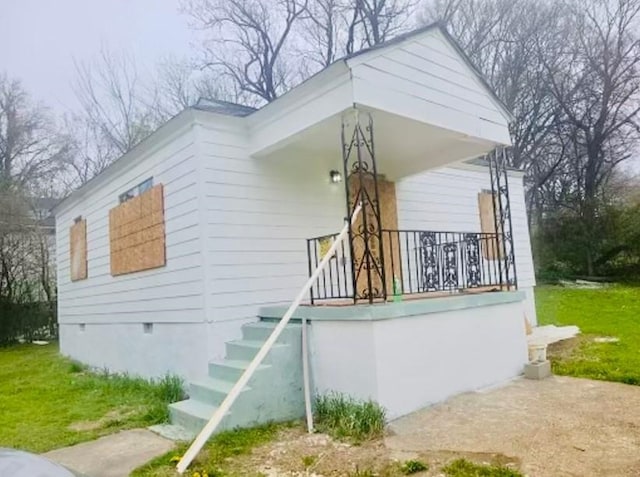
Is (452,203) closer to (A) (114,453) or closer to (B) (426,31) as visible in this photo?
(B) (426,31)

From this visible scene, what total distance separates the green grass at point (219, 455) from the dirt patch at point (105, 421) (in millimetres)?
1407

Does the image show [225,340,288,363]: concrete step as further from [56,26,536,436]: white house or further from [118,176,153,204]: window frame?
[118,176,153,204]: window frame

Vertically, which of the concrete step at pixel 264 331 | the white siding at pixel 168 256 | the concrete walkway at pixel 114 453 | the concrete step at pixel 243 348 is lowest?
the concrete walkway at pixel 114 453

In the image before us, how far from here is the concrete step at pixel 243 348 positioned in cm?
511

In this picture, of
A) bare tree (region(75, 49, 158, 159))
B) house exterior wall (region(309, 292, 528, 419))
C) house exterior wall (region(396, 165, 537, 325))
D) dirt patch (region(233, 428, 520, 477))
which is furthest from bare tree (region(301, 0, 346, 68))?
dirt patch (region(233, 428, 520, 477))

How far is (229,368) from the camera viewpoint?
4.98 metres

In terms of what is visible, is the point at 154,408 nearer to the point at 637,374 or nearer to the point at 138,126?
the point at 637,374

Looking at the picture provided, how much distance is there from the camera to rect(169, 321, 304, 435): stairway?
4414 mm

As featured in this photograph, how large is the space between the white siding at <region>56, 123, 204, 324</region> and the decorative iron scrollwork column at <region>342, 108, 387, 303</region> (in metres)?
1.92

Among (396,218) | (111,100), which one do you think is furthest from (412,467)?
(111,100)

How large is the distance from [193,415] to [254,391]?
60 centimetres

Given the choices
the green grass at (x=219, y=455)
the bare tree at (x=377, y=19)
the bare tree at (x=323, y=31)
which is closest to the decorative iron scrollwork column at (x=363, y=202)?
the green grass at (x=219, y=455)

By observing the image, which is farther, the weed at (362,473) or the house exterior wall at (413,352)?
the house exterior wall at (413,352)

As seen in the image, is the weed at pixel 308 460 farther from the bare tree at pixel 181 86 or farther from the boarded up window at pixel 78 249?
the bare tree at pixel 181 86
